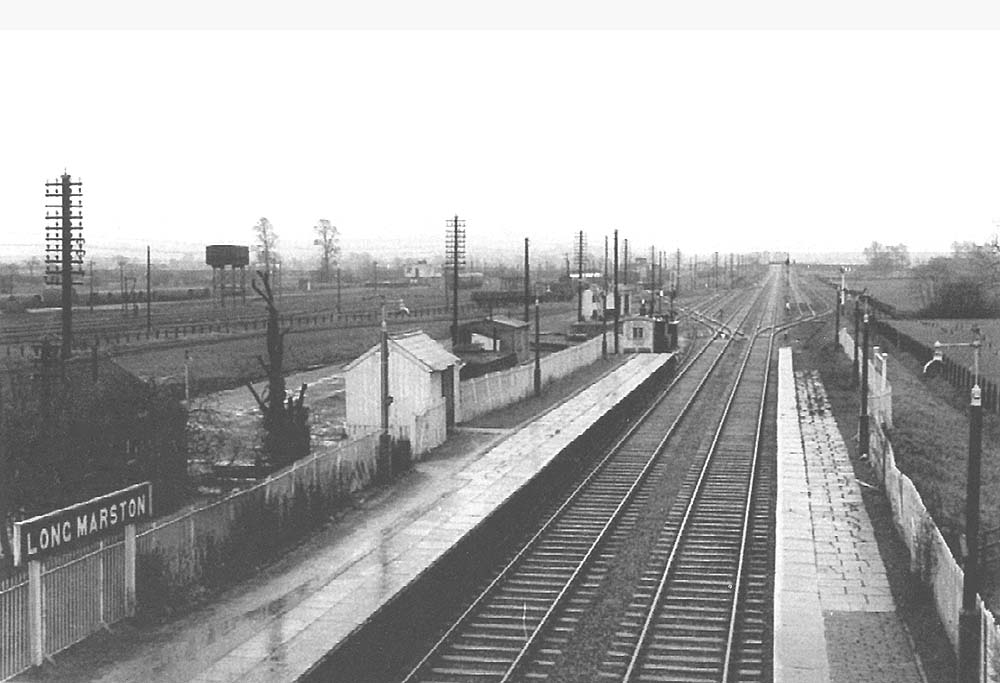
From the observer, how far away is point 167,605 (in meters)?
15.2

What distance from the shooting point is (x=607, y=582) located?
→ 59.7ft

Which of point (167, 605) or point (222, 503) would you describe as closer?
point (167, 605)

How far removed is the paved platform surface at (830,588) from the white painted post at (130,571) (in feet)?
26.1

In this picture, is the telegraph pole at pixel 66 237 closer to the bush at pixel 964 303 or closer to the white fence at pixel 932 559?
the white fence at pixel 932 559

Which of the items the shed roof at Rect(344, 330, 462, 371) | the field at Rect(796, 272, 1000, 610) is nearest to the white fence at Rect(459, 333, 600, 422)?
the shed roof at Rect(344, 330, 462, 371)

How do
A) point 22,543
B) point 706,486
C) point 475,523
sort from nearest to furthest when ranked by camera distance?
1. point 22,543
2. point 475,523
3. point 706,486

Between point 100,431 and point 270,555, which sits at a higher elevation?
point 100,431

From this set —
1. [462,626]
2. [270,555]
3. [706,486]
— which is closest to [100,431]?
[270,555]

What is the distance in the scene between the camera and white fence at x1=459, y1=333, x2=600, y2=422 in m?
34.3

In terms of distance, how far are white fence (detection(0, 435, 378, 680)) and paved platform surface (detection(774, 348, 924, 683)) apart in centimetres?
794

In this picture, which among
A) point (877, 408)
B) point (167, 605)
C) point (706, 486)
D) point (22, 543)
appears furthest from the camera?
point (877, 408)

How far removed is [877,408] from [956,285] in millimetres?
59606

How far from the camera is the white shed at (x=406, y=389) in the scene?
2844 cm

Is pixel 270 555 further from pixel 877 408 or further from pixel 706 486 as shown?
pixel 877 408
